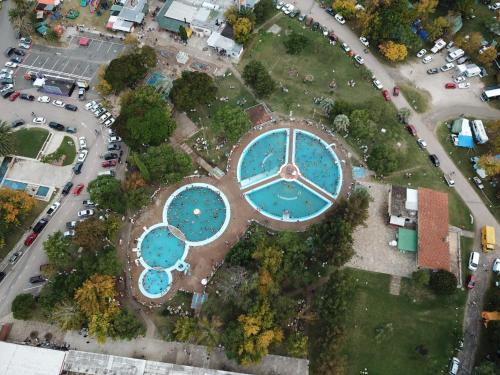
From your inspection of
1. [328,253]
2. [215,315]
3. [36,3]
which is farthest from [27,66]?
[328,253]

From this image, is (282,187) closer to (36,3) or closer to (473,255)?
(473,255)

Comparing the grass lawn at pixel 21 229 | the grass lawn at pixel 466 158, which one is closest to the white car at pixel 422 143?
the grass lawn at pixel 466 158

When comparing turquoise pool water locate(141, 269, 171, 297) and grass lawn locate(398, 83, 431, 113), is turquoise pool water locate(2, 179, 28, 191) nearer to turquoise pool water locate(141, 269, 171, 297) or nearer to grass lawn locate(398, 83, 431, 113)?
turquoise pool water locate(141, 269, 171, 297)

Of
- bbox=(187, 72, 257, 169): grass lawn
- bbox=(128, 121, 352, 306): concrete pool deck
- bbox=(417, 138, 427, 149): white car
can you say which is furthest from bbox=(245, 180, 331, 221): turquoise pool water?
bbox=(417, 138, 427, 149): white car

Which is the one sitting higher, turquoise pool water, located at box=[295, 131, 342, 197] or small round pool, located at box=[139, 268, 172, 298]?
turquoise pool water, located at box=[295, 131, 342, 197]

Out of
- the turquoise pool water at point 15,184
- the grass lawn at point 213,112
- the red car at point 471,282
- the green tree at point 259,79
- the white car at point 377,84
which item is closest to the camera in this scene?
the red car at point 471,282

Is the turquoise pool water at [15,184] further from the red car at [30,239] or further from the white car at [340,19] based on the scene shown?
the white car at [340,19]
